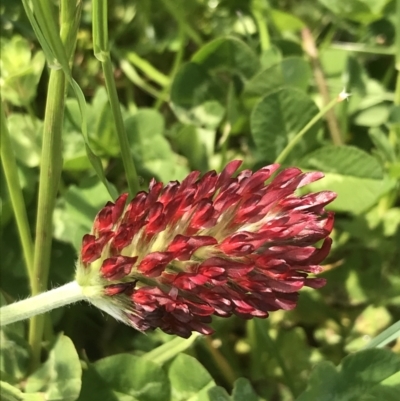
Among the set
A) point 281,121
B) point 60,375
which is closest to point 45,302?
point 60,375

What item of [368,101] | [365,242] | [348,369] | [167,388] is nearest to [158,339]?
[167,388]

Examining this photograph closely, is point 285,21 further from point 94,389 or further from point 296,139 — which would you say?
point 94,389

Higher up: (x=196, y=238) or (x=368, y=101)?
A: (x=368, y=101)

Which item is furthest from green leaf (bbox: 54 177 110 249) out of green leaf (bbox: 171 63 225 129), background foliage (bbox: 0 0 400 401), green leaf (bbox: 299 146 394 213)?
green leaf (bbox: 299 146 394 213)

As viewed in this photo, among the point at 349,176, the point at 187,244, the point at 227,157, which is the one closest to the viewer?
the point at 187,244

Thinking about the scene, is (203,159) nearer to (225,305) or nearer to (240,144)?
(240,144)

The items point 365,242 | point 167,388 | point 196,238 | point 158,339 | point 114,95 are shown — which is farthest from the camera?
point 365,242
